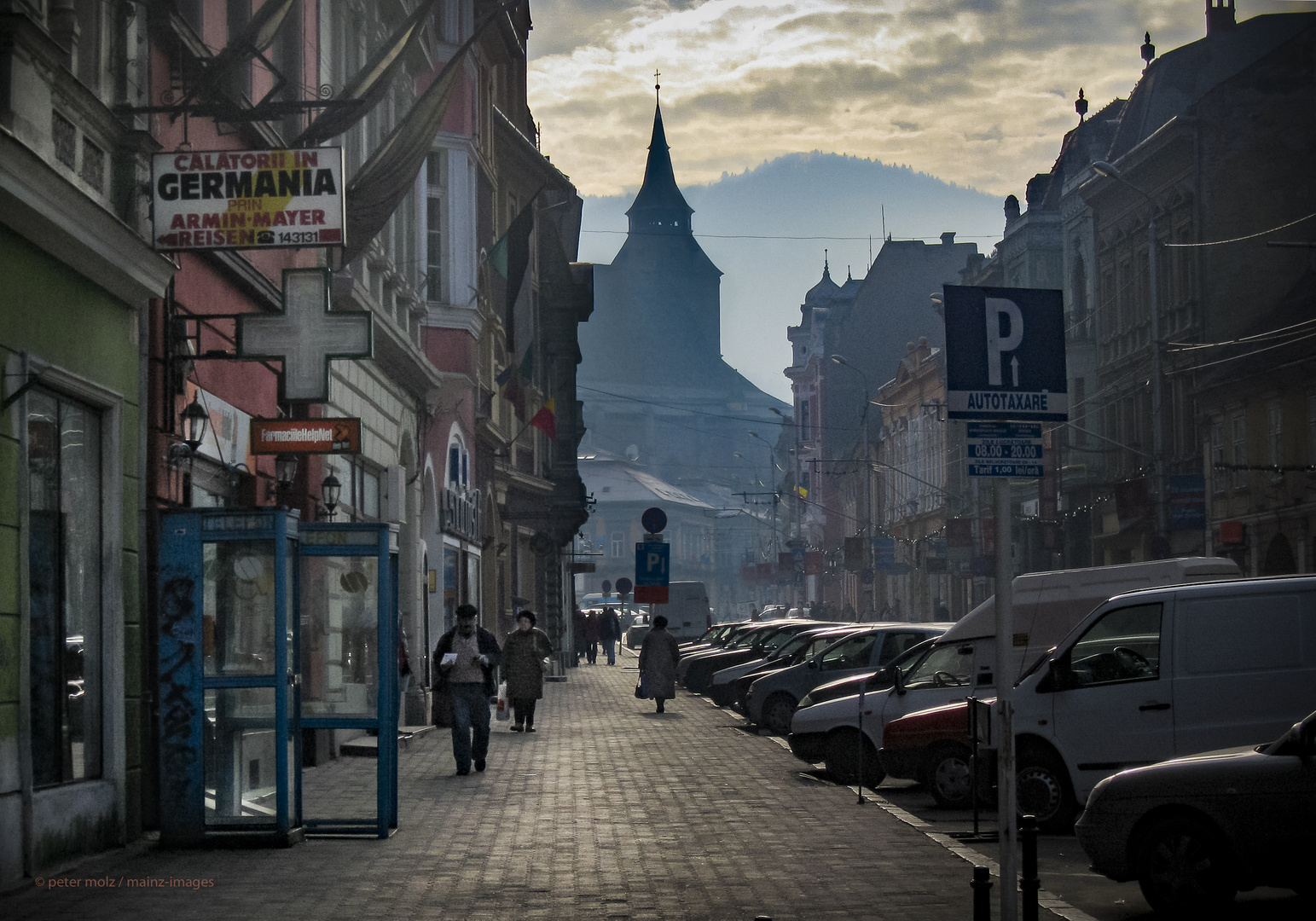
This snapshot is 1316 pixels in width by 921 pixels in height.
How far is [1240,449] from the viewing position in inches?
1711

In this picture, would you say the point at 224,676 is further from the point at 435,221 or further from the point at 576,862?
the point at 435,221

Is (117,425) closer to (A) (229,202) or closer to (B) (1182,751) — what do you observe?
(A) (229,202)

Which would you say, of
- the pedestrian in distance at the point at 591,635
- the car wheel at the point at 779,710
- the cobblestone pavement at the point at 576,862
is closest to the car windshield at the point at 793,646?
the car wheel at the point at 779,710

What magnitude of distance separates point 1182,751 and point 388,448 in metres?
15.6

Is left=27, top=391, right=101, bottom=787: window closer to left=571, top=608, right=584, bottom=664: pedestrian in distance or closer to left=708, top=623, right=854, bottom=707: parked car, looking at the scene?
left=708, top=623, right=854, bottom=707: parked car

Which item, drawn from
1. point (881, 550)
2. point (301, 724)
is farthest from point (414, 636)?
point (881, 550)

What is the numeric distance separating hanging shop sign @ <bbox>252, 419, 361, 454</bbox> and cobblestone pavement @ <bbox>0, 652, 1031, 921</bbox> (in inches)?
123

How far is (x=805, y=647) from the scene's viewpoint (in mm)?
26484

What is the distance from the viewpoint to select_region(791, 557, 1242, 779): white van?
17156 mm

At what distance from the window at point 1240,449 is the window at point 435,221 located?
71.2ft

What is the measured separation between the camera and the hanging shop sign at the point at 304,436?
623 inches

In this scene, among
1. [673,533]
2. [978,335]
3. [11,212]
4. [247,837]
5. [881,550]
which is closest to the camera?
[978,335]

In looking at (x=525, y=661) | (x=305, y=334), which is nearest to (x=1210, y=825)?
(x=305, y=334)

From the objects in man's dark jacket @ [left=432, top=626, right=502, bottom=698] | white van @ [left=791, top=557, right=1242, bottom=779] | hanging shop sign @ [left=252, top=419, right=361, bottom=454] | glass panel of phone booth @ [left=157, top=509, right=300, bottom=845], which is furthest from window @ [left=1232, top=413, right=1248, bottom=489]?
glass panel of phone booth @ [left=157, top=509, right=300, bottom=845]
